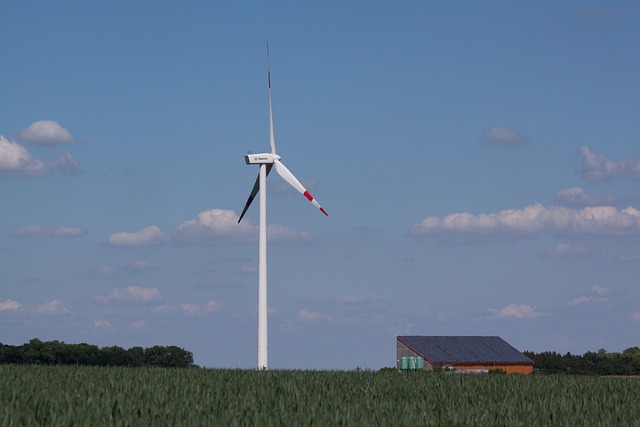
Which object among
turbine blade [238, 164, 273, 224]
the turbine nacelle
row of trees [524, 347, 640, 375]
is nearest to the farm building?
row of trees [524, 347, 640, 375]

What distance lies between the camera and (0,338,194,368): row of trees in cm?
8250

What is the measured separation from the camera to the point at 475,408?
28734 mm

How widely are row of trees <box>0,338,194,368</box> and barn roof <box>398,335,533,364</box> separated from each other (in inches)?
1464

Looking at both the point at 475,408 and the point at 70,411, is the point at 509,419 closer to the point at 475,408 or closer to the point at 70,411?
the point at 475,408

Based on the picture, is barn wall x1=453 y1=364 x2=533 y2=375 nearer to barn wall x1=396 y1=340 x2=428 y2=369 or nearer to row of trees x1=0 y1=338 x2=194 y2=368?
barn wall x1=396 y1=340 x2=428 y2=369

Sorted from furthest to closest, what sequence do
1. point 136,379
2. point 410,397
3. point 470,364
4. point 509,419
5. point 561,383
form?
1. point 470,364
2. point 561,383
3. point 136,379
4. point 410,397
5. point 509,419

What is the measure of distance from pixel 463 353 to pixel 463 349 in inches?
46.9

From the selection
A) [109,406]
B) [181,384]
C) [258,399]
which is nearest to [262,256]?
[181,384]

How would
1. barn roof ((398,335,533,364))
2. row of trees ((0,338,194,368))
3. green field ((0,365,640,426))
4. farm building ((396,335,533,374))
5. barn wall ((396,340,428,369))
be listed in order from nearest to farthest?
1. green field ((0,365,640,426))
2. row of trees ((0,338,194,368))
3. farm building ((396,335,533,374))
4. barn roof ((398,335,533,364))
5. barn wall ((396,340,428,369))

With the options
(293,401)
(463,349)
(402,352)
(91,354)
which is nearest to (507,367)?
(463,349)

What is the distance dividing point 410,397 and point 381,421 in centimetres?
1024

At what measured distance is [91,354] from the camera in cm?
8562

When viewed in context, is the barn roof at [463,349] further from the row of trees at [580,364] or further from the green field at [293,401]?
the green field at [293,401]

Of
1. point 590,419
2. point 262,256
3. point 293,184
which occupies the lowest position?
point 590,419
